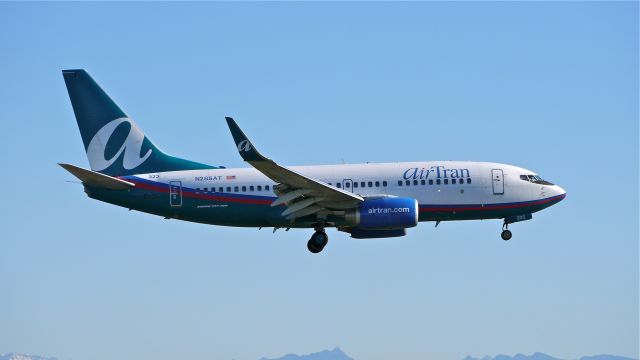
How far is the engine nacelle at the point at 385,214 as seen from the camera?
51375 mm

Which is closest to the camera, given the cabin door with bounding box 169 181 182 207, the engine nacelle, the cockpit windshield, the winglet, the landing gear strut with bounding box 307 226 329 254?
the winglet

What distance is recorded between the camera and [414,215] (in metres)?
51.4

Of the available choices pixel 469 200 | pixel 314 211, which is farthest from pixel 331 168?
pixel 469 200

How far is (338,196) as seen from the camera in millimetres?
51281

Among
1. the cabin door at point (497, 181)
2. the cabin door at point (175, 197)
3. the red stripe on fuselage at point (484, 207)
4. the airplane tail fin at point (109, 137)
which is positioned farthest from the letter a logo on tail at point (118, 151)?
the cabin door at point (497, 181)

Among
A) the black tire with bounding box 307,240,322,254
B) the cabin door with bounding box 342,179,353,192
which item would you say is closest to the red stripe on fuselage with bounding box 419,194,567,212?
the cabin door with bounding box 342,179,353,192

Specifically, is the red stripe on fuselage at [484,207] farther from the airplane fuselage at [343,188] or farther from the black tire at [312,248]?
the black tire at [312,248]

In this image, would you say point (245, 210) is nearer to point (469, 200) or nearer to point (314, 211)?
point (314, 211)

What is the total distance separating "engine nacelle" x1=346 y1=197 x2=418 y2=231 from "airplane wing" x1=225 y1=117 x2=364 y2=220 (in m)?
0.58

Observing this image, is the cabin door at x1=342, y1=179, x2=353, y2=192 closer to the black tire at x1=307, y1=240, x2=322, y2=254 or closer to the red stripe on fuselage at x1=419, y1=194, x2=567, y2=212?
the black tire at x1=307, y1=240, x2=322, y2=254

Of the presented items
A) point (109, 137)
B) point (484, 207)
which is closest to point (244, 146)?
point (109, 137)

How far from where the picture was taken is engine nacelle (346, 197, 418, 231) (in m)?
51.4

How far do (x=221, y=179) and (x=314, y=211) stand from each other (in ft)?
17.0

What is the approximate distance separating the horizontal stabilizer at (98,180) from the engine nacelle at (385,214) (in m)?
11.5
